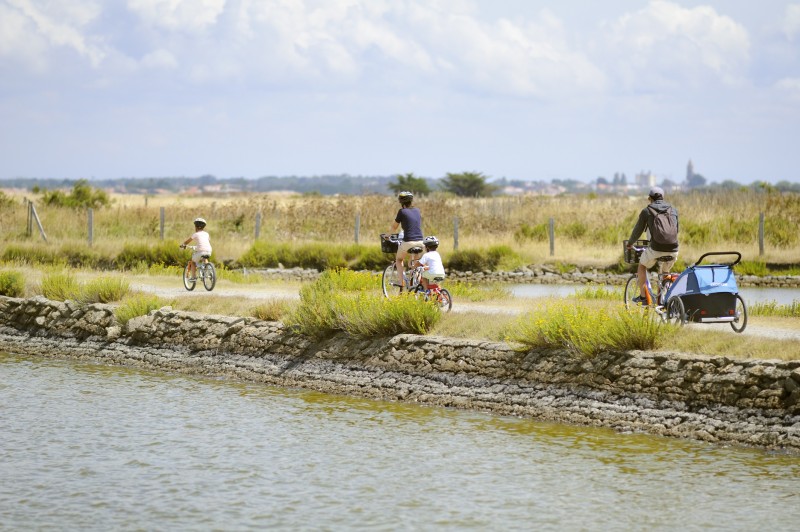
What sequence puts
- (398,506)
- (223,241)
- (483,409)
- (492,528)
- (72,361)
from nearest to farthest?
(492,528)
(398,506)
(483,409)
(72,361)
(223,241)

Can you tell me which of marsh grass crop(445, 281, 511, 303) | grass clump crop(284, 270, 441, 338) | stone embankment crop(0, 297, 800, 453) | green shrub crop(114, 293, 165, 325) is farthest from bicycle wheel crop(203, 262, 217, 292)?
grass clump crop(284, 270, 441, 338)

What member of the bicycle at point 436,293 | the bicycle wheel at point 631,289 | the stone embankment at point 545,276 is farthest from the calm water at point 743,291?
the bicycle wheel at point 631,289

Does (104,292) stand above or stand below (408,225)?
below

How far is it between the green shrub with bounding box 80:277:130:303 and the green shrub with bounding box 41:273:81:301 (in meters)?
0.18

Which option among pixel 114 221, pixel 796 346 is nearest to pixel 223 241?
pixel 114 221

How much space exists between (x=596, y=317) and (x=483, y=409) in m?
1.88

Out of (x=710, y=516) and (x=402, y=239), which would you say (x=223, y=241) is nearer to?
(x=402, y=239)

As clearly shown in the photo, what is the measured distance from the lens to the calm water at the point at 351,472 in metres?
9.73

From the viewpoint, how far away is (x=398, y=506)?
10.1 metres

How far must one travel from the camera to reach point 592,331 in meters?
14.2

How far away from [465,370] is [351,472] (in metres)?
4.11

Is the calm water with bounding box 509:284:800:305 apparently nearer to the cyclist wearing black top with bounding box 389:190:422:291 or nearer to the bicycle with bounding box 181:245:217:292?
the bicycle with bounding box 181:245:217:292

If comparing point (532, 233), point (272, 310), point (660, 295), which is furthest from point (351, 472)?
point (532, 233)

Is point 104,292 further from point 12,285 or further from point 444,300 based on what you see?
point 444,300
